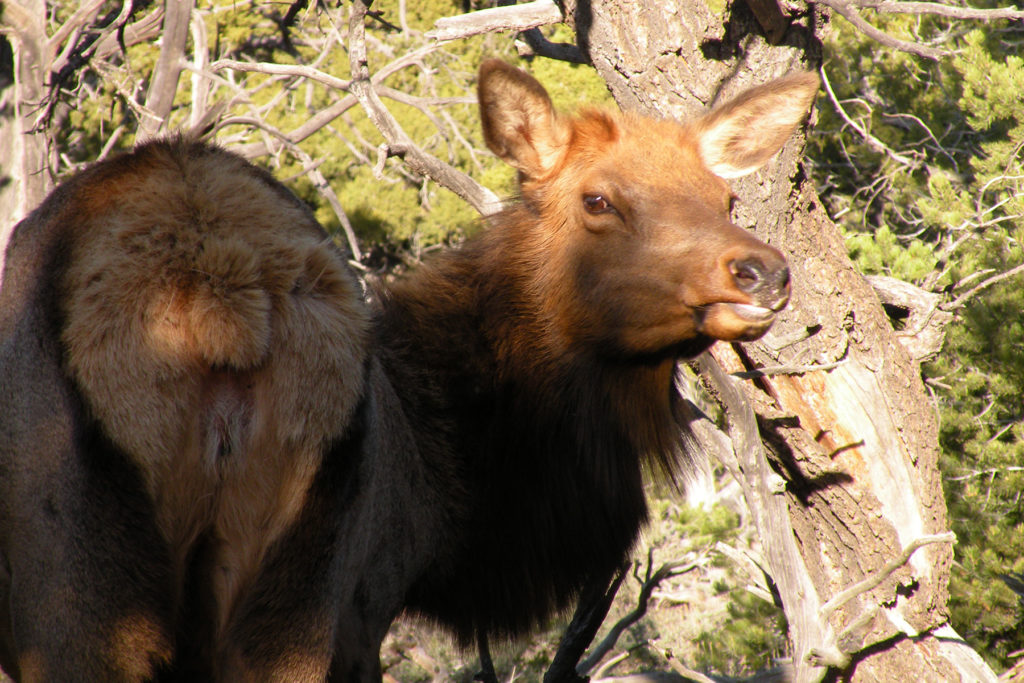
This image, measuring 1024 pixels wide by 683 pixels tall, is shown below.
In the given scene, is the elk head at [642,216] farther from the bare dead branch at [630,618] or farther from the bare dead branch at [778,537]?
the bare dead branch at [630,618]

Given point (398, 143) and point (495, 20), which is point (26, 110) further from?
point (495, 20)

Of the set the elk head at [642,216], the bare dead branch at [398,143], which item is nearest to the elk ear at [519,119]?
the elk head at [642,216]

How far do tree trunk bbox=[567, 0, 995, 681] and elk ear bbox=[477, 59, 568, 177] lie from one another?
41.6 inches

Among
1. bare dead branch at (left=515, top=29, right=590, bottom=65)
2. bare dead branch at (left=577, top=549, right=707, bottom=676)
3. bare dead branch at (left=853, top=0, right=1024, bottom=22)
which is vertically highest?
bare dead branch at (left=853, top=0, right=1024, bottom=22)

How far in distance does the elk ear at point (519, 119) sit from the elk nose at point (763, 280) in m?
1.28

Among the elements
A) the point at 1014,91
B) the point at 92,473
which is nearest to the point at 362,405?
the point at 92,473

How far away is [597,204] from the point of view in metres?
3.90

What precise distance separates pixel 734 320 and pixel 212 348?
1.82 metres

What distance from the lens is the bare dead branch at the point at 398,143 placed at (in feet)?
17.2

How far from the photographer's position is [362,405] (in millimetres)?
2842

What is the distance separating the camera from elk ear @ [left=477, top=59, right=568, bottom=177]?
157 inches

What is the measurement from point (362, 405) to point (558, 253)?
4.77 feet

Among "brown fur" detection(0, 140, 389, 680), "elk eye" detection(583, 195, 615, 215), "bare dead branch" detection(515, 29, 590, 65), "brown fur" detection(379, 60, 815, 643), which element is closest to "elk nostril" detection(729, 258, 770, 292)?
"brown fur" detection(379, 60, 815, 643)

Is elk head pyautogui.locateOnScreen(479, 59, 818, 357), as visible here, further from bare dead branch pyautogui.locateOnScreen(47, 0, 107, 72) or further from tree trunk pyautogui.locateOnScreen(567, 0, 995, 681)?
bare dead branch pyautogui.locateOnScreen(47, 0, 107, 72)
